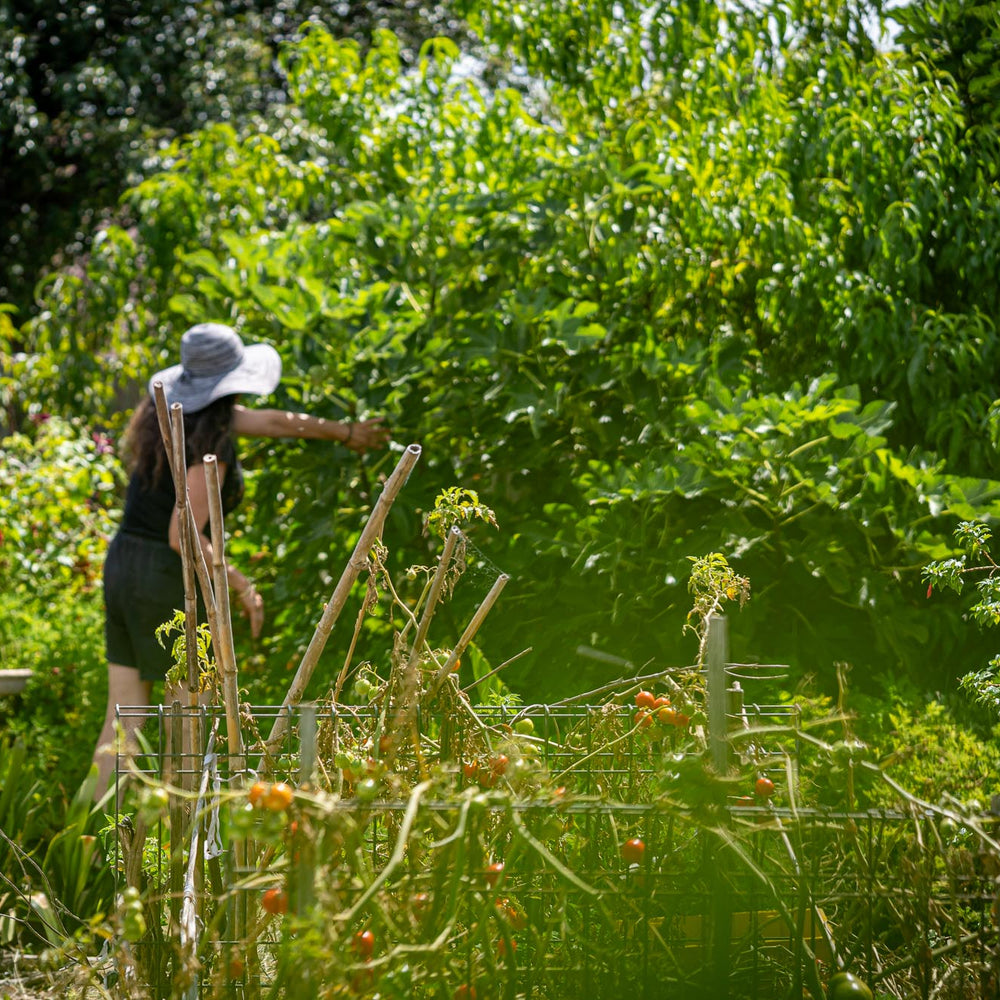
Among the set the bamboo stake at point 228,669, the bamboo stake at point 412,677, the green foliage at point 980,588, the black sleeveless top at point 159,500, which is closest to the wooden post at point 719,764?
the bamboo stake at point 412,677

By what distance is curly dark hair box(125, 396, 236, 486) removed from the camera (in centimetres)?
290

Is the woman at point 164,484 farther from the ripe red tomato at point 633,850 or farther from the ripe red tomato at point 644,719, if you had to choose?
the ripe red tomato at point 633,850

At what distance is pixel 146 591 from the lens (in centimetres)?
298

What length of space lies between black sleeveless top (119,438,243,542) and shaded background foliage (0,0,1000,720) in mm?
288

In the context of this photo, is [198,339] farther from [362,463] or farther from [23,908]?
[23,908]

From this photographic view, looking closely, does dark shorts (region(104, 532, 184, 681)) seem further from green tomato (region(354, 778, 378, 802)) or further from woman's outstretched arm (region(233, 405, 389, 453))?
green tomato (region(354, 778, 378, 802))

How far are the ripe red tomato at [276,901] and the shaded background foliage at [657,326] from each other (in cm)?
108

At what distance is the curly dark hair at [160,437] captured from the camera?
2902 millimetres

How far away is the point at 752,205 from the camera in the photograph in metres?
3.10

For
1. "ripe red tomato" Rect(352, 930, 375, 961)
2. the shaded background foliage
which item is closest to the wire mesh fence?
"ripe red tomato" Rect(352, 930, 375, 961)

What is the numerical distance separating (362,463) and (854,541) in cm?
138

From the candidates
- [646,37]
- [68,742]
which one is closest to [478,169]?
[646,37]

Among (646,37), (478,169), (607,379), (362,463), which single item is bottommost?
(362,463)

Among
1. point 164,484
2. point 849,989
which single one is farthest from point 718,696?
point 164,484
